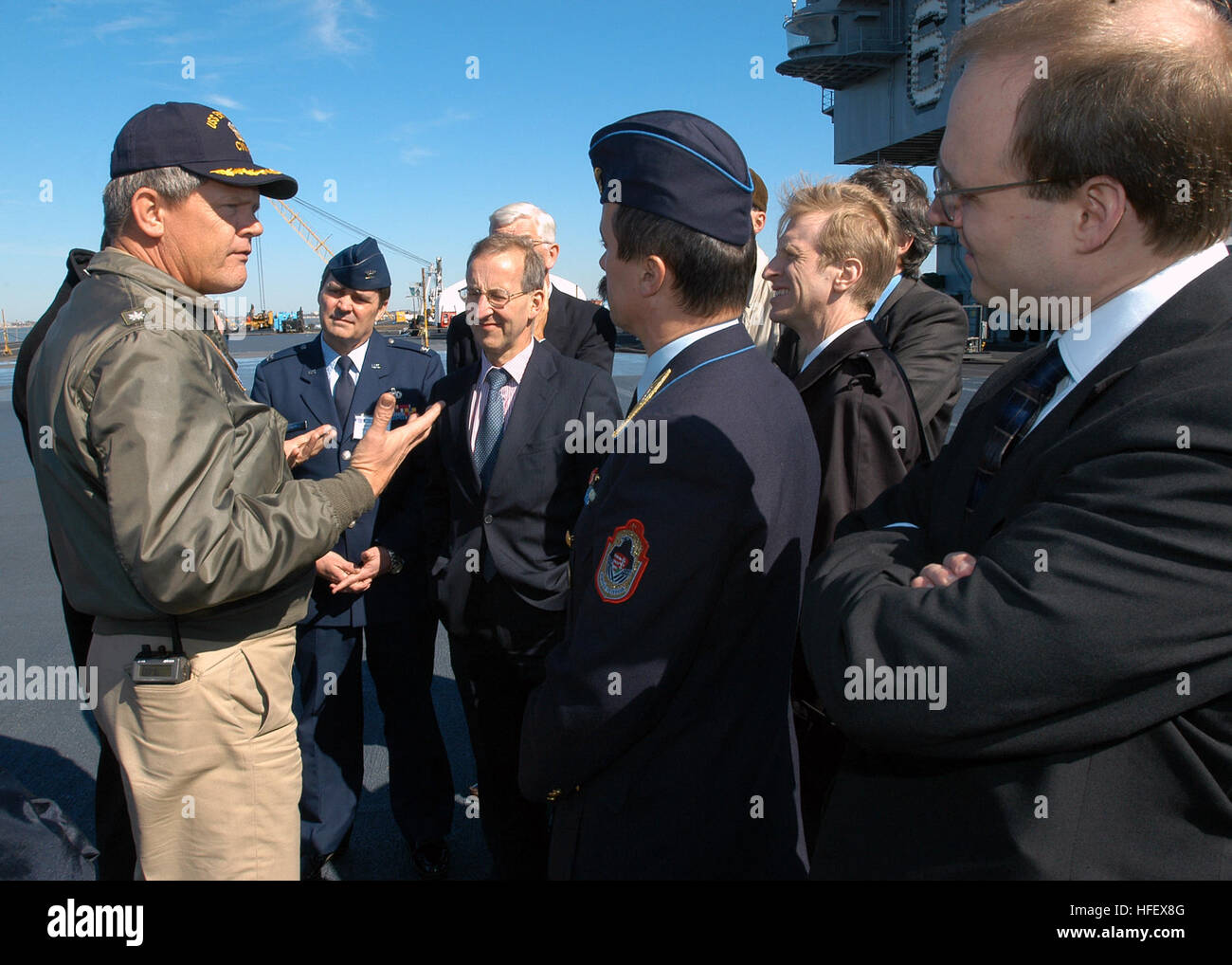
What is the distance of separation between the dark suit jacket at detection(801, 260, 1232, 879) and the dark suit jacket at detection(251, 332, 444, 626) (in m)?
2.37

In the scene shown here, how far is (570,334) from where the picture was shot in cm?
386

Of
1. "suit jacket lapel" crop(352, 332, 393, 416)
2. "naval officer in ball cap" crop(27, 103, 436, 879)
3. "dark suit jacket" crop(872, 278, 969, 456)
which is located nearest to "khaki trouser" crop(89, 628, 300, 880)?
"naval officer in ball cap" crop(27, 103, 436, 879)

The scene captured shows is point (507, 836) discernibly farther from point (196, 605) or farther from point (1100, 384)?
point (1100, 384)

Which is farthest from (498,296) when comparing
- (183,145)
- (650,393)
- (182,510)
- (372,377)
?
(182,510)

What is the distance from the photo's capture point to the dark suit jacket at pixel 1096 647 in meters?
0.90

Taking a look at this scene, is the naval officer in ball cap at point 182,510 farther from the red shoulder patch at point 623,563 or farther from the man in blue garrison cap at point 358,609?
the man in blue garrison cap at point 358,609

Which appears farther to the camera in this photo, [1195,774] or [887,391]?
[887,391]

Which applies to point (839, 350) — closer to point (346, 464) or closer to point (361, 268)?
point (346, 464)

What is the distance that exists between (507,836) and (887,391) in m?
1.94

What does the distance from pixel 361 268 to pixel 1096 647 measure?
317cm

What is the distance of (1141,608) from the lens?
0.90m

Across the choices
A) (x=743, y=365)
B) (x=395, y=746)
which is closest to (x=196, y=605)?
(x=743, y=365)

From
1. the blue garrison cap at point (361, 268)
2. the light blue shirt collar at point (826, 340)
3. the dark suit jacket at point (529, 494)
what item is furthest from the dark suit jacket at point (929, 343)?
the blue garrison cap at point (361, 268)
